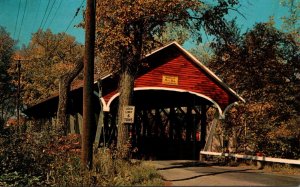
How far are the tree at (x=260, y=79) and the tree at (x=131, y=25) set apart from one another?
5596 millimetres

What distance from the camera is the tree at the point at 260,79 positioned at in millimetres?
25859

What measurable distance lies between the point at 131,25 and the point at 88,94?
17.3 feet

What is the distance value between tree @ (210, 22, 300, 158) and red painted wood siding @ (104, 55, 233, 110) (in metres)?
1.36

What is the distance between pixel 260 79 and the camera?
1028 inches

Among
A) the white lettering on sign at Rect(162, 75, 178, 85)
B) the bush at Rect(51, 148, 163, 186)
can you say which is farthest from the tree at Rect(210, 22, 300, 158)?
the bush at Rect(51, 148, 163, 186)

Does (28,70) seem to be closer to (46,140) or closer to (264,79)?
(264,79)

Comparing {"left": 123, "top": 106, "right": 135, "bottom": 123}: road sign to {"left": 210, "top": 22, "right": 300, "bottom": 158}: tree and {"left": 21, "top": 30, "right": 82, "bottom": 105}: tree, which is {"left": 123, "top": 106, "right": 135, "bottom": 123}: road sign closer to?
{"left": 210, "top": 22, "right": 300, "bottom": 158}: tree

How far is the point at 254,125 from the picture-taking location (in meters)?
25.3

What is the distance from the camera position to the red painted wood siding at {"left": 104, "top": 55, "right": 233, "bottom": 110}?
2562 centimetres

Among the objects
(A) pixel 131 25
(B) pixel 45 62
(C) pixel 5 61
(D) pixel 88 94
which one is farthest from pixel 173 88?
(C) pixel 5 61

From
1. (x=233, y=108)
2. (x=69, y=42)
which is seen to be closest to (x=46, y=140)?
(x=233, y=108)

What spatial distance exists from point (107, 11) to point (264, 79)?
11.3 metres

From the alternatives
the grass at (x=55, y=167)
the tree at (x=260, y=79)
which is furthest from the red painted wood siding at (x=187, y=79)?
the grass at (x=55, y=167)

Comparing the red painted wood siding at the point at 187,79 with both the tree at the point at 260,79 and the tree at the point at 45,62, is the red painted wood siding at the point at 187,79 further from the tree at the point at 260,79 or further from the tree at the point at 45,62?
the tree at the point at 45,62
